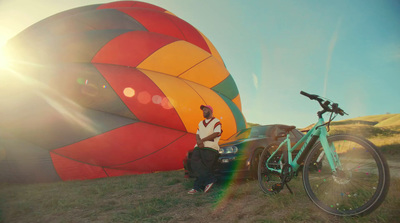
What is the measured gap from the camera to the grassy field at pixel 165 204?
9.52 feet

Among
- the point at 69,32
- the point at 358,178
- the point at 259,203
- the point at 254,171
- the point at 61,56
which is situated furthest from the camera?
the point at 69,32

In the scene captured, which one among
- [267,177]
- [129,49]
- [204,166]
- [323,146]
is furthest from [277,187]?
[129,49]

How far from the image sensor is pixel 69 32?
292 inches

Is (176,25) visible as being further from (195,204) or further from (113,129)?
(195,204)

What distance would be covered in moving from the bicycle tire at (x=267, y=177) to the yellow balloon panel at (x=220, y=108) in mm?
3263

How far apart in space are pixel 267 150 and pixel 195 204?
1557 mm

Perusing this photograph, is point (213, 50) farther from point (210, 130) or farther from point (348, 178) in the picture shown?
point (348, 178)

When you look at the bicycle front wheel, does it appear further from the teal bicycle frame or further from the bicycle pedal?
the bicycle pedal

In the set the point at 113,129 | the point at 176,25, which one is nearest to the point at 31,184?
the point at 113,129

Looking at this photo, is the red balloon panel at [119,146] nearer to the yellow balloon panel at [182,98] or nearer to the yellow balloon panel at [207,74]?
the yellow balloon panel at [182,98]

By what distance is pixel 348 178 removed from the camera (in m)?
2.57

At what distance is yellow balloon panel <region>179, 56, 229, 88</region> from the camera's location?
7.61m

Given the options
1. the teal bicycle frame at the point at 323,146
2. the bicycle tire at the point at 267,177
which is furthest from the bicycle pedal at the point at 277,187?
the teal bicycle frame at the point at 323,146

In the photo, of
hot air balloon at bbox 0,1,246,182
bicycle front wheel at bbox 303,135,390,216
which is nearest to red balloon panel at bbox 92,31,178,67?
hot air balloon at bbox 0,1,246,182
